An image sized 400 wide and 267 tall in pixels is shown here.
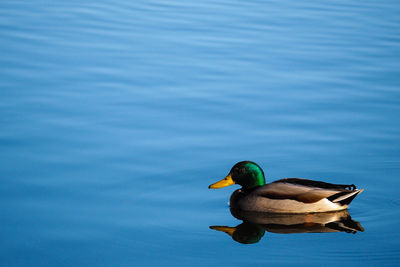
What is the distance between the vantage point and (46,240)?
640 cm

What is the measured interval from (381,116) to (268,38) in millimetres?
4755

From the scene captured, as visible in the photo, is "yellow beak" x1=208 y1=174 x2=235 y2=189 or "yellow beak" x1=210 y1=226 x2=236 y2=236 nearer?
"yellow beak" x1=210 y1=226 x2=236 y2=236

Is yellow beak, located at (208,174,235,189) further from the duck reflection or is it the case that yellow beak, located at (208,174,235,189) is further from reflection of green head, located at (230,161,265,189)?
the duck reflection

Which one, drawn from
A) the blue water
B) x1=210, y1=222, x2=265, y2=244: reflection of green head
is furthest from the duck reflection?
the blue water

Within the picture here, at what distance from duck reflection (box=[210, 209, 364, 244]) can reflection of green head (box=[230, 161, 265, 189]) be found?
41 centimetres

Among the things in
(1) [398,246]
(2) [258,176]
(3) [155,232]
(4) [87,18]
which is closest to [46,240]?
(3) [155,232]

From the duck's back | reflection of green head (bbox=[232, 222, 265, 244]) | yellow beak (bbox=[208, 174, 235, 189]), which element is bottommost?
reflection of green head (bbox=[232, 222, 265, 244])

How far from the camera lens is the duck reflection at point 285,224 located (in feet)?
22.3

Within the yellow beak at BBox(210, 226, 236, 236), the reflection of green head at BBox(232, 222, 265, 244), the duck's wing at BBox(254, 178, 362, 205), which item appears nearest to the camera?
the reflection of green head at BBox(232, 222, 265, 244)

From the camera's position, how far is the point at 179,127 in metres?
9.59

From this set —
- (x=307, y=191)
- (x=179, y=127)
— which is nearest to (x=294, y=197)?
(x=307, y=191)

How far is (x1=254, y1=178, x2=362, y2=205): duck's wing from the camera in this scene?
7.21m

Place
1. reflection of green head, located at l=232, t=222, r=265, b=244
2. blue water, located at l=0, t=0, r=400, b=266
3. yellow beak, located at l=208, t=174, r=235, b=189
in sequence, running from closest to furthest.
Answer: blue water, located at l=0, t=0, r=400, b=266 < reflection of green head, located at l=232, t=222, r=265, b=244 < yellow beak, located at l=208, t=174, r=235, b=189

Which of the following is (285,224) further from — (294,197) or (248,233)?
(248,233)
